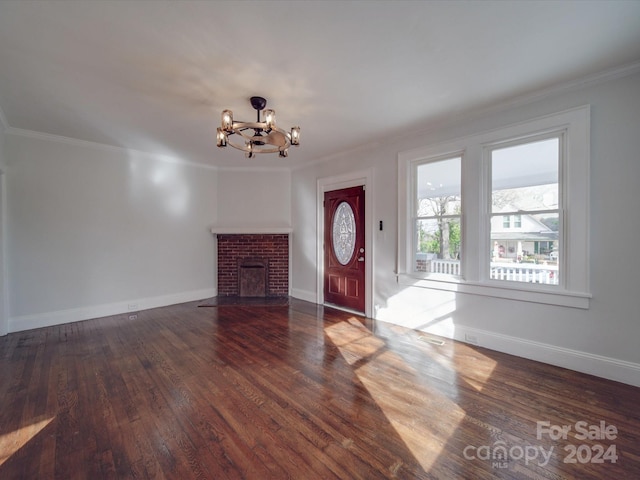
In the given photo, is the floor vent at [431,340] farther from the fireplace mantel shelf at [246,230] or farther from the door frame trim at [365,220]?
the fireplace mantel shelf at [246,230]

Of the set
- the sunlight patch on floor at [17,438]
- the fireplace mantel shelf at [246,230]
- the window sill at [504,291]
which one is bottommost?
the sunlight patch on floor at [17,438]

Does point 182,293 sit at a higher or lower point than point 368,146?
lower

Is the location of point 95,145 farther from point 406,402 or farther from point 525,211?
point 525,211

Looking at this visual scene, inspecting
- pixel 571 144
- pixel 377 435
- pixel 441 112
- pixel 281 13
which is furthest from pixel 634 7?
pixel 377 435

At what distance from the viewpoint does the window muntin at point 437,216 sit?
11.8 ft

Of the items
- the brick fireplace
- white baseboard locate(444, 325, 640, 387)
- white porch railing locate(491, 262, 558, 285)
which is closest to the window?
white porch railing locate(491, 262, 558, 285)

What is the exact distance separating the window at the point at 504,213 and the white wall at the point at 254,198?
2.77 meters

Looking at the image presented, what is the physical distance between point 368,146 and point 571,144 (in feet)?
8.22

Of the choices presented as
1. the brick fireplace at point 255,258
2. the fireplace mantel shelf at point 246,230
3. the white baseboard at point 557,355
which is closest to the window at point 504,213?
the white baseboard at point 557,355

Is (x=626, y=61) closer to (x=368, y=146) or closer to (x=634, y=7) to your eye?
(x=634, y=7)

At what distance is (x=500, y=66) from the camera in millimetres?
2436

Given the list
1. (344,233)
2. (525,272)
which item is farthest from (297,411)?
(344,233)

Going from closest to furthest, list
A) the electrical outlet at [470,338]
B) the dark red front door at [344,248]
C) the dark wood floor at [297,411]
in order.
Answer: the dark wood floor at [297,411] < the electrical outlet at [470,338] < the dark red front door at [344,248]

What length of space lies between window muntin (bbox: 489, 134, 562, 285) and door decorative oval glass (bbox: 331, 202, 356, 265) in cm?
215
